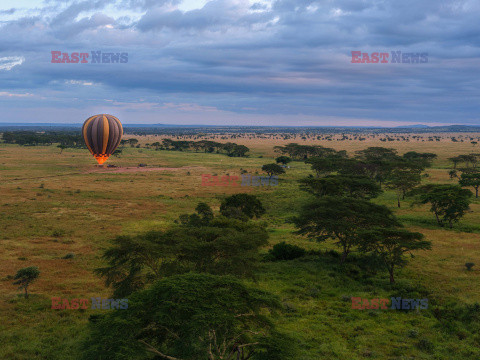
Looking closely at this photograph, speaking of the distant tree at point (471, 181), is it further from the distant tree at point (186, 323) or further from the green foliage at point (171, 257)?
the distant tree at point (186, 323)

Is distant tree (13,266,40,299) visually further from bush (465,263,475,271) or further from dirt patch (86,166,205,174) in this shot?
dirt patch (86,166,205,174)

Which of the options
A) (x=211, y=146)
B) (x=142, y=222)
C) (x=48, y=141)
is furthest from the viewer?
(x=48, y=141)

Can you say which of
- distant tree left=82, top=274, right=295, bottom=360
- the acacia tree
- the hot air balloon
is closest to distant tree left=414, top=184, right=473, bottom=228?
the acacia tree

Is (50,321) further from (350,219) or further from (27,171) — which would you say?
(27,171)

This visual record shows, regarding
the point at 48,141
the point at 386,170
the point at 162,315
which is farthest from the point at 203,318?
the point at 48,141

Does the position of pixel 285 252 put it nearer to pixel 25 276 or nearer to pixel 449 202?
pixel 25 276

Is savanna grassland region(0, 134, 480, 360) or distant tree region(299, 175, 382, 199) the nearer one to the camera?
savanna grassland region(0, 134, 480, 360)
